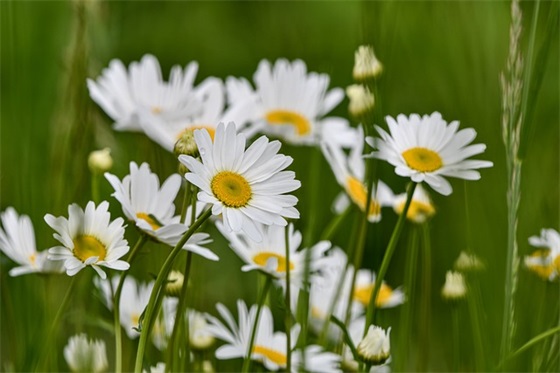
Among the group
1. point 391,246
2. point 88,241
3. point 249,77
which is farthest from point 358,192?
point 249,77

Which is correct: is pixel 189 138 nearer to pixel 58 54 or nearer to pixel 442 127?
pixel 442 127

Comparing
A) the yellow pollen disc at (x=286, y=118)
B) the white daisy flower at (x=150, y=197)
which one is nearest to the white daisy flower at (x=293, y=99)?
the yellow pollen disc at (x=286, y=118)

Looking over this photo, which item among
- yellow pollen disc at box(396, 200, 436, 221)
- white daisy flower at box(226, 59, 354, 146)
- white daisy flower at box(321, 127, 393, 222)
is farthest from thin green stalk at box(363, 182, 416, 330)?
white daisy flower at box(226, 59, 354, 146)

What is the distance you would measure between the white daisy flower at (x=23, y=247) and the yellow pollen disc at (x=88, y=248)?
114mm

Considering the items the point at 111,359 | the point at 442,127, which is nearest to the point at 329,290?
the point at 442,127

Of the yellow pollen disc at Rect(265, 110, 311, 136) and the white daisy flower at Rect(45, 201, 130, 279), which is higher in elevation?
the yellow pollen disc at Rect(265, 110, 311, 136)

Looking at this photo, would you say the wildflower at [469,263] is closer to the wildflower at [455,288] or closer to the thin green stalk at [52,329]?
the wildflower at [455,288]

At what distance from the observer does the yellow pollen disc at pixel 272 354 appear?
0.83 m

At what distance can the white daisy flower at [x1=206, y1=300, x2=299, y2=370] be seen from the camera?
2.66ft

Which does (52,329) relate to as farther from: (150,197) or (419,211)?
(419,211)

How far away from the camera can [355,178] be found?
966 millimetres

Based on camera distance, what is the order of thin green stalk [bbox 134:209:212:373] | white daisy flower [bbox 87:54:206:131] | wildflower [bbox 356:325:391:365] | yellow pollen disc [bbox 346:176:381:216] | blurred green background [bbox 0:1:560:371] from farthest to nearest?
white daisy flower [bbox 87:54:206:131], yellow pollen disc [bbox 346:176:381:216], blurred green background [bbox 0:1:560:371], wildflower [bbox 356:325:391:365], thin green stalk [bbox 134:209:212:373]

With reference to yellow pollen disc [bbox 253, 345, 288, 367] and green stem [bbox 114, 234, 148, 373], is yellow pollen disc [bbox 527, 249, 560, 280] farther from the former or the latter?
green stem [bbox 114, 234, 148, 373]

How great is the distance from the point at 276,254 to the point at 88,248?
23 cm
